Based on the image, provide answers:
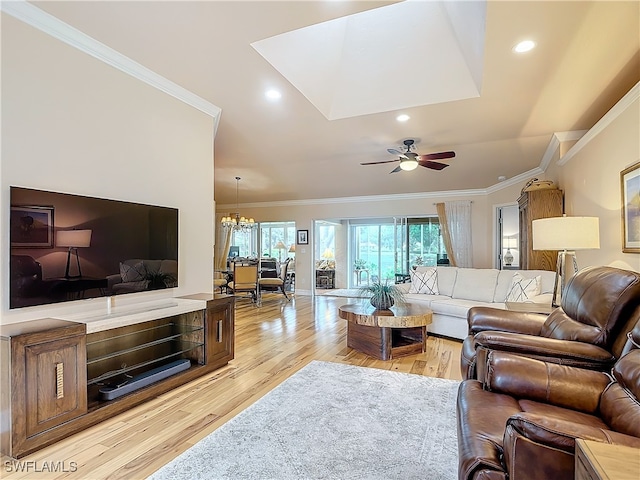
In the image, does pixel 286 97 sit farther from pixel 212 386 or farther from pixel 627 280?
pixel 627 280

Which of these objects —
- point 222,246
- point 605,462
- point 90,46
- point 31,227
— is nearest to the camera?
point 605,462

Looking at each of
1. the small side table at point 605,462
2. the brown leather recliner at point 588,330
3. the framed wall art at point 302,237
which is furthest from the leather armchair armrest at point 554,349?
the framed wall art at point 302,237

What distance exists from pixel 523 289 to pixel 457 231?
3.62 meters

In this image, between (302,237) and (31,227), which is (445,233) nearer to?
(302,237)

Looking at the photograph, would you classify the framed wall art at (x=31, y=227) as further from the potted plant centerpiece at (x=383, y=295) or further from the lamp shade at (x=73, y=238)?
the potted plant centerpiece at (x=383, y=295)

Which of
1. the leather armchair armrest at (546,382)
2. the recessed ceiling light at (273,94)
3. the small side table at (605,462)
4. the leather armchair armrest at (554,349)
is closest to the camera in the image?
the small side table at (605,462)

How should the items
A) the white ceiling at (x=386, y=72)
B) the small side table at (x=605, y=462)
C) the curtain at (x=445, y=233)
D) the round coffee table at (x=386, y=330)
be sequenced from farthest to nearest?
the curtain at (x=445, y=233) < the round coffee table at (x=386, y=330) < the white ceiling at (x=386, y=72) < the small side table at (x=605, y=462)

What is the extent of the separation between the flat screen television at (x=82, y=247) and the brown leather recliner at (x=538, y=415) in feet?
8.47

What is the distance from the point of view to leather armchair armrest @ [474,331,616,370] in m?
1.86

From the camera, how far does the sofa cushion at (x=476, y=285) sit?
4.98 meters

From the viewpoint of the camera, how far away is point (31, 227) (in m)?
2.25

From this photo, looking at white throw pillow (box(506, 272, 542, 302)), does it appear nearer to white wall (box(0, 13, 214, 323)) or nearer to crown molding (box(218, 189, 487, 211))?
crown molding (box(218, 189, 487, 211))

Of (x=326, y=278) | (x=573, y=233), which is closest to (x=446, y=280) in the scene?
(x=573, y=233)

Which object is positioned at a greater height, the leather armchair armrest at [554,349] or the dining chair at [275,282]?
the leather armchair armrest at [554,349]
